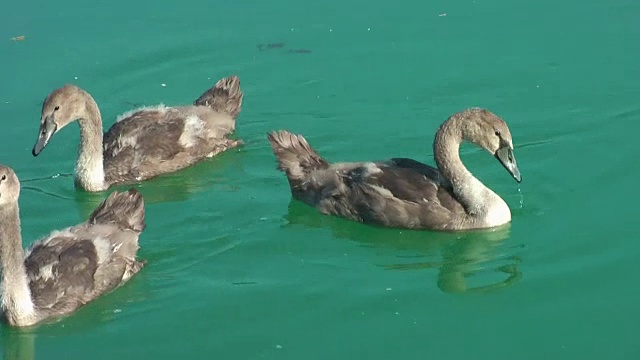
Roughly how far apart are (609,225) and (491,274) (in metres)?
1.14

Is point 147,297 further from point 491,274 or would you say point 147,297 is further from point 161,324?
point 491,274

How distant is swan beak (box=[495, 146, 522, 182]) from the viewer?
1063cm

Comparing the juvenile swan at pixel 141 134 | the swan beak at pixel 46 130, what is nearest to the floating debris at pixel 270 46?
the juvenile swan at pixel 141 134

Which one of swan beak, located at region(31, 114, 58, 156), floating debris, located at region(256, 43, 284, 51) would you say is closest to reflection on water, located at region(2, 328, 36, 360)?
swan beak, located at region(31, 114, 58, 156)

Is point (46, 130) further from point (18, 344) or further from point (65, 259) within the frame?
point (18, 344)

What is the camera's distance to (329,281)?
9.68m

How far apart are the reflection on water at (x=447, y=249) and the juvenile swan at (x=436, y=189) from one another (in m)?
0.07

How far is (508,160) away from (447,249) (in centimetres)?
97

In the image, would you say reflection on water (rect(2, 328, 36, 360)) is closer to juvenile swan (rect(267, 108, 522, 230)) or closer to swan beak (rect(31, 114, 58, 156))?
swan beak (rect(31, 114, 58, 156))

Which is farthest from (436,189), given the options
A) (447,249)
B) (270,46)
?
(270,46)

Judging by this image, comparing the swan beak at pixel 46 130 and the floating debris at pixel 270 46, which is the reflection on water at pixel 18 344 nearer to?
the swan beak at pixel 46 130

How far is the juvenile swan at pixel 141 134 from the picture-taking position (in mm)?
11664

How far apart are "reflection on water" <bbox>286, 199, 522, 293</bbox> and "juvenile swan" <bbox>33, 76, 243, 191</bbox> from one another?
157 cm

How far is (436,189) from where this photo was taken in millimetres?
10570
